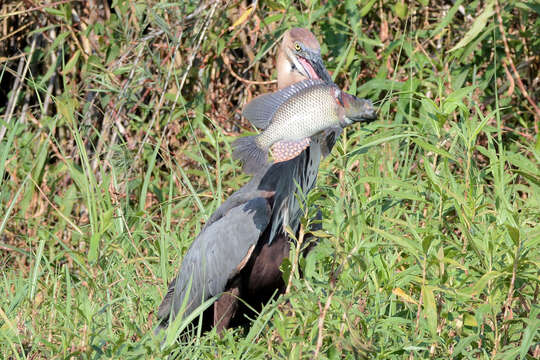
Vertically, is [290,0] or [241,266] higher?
[290,0]

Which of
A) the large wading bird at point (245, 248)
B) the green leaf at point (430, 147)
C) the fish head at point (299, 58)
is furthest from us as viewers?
the fish head at point (299, 58)

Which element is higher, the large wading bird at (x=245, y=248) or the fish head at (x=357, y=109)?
the fish head at (x=357, y=109)

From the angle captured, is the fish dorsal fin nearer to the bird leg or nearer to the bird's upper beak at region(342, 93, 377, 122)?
the bird's upper beak at region(342, 93, 377, 122)

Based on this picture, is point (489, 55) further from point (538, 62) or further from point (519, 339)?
point (519, 339)

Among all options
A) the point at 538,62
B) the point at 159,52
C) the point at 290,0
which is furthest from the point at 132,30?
the point at 538,62

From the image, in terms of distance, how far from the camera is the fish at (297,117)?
2.28 metres

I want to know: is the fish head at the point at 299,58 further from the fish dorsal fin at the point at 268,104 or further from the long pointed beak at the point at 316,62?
the fish dorsal fin at the point at 268,104

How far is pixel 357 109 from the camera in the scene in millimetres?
2273

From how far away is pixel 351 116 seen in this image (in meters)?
2.28

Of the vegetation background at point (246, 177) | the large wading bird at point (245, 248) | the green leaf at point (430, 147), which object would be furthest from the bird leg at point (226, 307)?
the green leaf at point (430, 147)

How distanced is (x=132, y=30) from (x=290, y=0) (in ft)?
2.97

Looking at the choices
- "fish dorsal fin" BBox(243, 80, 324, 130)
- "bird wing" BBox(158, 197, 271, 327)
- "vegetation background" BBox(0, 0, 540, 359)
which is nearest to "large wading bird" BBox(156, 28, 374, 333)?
"bird wing" BBox(158, 197, 271, 327)

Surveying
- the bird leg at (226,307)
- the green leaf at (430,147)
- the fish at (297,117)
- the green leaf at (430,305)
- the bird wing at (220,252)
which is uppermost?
the fish at (297,117)

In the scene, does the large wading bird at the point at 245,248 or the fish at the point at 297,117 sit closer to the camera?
the fish at the point at 297,117
